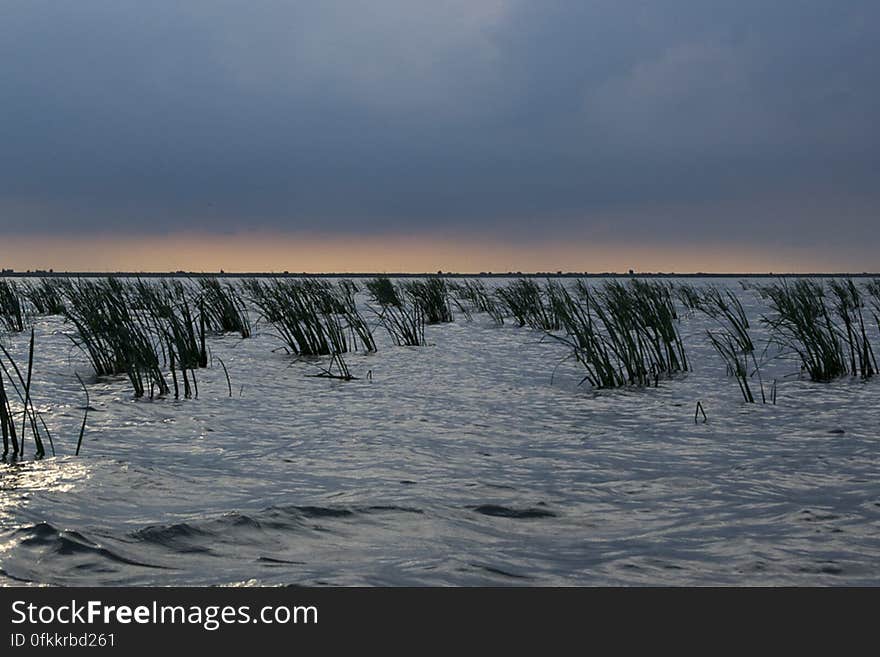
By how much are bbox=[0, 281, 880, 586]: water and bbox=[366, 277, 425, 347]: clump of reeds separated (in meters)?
4.07

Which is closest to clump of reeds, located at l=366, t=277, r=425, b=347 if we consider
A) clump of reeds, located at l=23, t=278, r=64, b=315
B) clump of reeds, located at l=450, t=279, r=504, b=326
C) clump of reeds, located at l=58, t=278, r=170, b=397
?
clump of reeds, located at l=450, t=279, r=504, b=326

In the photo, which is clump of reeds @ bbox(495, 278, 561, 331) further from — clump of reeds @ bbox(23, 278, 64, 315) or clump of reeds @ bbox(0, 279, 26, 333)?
clump of reeds @ bbox(23, 278, 64, 315)

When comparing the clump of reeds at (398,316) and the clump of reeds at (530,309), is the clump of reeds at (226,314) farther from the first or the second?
the clump of reeds at (530,309)

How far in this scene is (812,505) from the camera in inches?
131

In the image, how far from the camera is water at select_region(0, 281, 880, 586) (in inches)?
101

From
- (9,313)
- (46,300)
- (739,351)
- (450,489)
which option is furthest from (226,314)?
(450,489)

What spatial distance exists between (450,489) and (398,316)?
12918 mm

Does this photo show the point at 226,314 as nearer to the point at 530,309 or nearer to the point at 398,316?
the point at 398,316

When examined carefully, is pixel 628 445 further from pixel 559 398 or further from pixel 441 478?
pixel 559 398

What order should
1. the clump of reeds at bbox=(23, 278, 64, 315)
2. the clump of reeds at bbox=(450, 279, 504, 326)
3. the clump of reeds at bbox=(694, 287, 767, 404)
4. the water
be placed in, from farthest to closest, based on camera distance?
the clump of reeds at bbox=(23, 278, 64, 315), the clump of reeds at bbox=(450, 279, 504, 326), the clump of reeds at bbox=(694, 287, 767, 404), the water

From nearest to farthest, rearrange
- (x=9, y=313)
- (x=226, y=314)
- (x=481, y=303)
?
(x=226, y=314)
(x=9, y=313)
(x=481, y=303)

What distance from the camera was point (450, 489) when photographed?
362 centimetres

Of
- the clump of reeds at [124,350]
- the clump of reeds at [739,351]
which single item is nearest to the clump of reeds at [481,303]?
the clump of reeds at [739,351]
